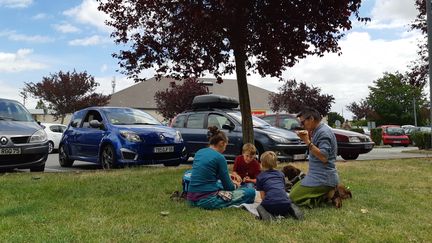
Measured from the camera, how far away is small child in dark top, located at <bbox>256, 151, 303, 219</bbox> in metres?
5.73

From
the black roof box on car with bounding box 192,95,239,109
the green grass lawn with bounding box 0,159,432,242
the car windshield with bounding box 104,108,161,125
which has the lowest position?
the green grass lawn with bounding box 0,159,432,242

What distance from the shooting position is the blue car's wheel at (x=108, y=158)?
11122 millimetres

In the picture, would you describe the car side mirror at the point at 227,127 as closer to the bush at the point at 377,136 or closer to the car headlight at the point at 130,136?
the car headlight at the point at 130,136

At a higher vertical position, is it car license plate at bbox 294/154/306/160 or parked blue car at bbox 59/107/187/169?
parked blue car at bbox 59/107/187/169

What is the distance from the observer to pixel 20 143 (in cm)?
1016

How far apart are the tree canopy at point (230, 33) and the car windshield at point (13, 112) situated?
305 cm

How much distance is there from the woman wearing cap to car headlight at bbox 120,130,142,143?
16.7 ft

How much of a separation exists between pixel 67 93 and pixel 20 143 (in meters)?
40.2

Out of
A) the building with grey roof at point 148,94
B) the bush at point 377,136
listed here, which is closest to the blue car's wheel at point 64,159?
the bush at point 377,136

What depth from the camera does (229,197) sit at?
639cm

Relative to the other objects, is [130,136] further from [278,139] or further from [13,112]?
[278,139]

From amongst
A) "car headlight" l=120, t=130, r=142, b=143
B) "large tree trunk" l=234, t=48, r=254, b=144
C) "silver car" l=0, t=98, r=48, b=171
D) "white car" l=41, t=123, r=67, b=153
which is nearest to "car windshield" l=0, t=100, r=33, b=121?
"silver car" l=0, t=98, r=48, b=171

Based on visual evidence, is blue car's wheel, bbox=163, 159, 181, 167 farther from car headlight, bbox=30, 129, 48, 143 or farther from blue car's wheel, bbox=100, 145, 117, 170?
car headlight, bbox=30, 129, 48, 143

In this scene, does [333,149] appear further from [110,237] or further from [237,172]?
[110,237]
